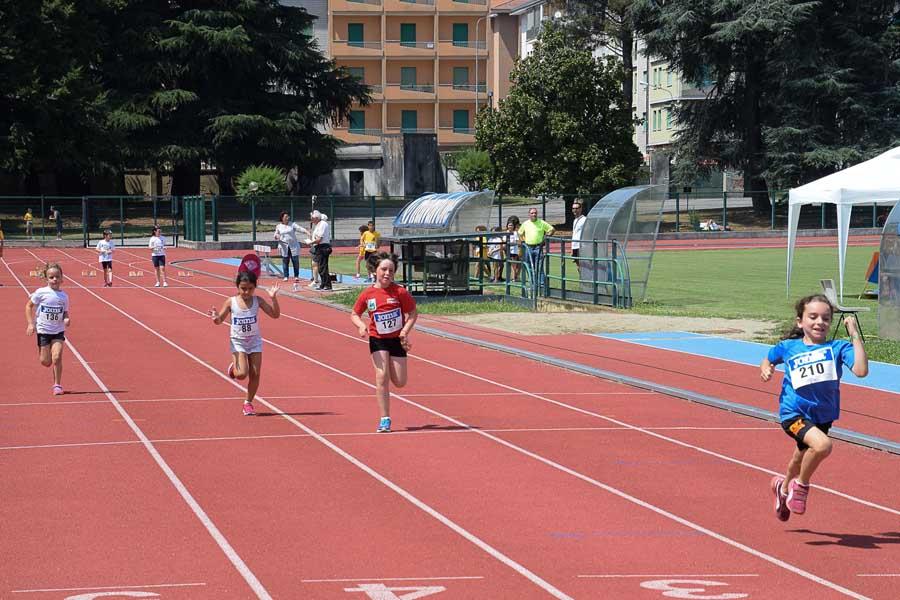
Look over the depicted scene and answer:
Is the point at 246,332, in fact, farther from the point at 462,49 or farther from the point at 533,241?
the point at 462,49

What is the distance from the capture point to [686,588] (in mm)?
7051

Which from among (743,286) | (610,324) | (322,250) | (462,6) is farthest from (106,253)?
(462,6)

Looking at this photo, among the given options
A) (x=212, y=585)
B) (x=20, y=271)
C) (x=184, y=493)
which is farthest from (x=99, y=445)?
(x=20, y=271)

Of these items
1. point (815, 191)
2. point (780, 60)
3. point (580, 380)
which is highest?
point (780, 60)

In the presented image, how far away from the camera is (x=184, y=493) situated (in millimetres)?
9594

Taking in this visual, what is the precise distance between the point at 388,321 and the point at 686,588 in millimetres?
5670

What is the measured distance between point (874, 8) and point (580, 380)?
55369 mm

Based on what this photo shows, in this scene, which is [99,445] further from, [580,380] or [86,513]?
[580,380]

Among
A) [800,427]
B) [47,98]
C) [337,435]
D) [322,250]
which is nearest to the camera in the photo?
[800,427]

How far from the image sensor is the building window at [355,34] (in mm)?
96438

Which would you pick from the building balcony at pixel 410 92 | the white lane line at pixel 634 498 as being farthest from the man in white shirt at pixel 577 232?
the building balcony at pixel 410 92

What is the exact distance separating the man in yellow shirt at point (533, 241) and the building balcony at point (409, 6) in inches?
2770

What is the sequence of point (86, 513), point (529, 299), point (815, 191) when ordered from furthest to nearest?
1. point (529, 299)
2. point (815, 191)
3. point (86, 513)

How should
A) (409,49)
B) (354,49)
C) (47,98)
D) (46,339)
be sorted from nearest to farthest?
1. (46,339)
2. (47,98)
3. (354,49)
4. (409,49)
